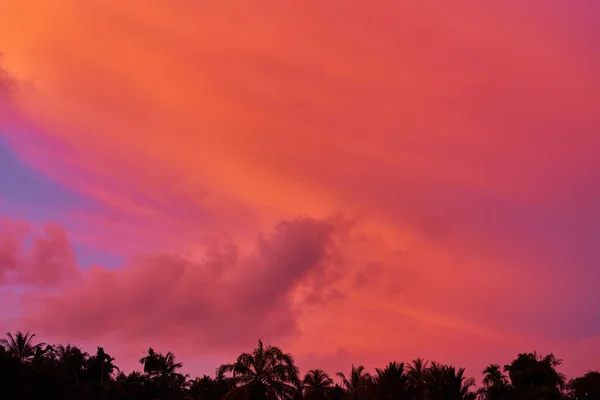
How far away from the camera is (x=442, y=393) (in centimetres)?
4131

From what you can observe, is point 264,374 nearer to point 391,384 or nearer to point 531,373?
point 391,384

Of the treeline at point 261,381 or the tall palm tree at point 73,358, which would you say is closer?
the treeline at point 261,381

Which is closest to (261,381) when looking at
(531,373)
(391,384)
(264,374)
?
(264,374)

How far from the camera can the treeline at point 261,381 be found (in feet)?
136

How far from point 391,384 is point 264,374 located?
63.1 ft

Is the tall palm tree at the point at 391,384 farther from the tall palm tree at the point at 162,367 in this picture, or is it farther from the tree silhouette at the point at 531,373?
the tall palm tree at the point at 162,367

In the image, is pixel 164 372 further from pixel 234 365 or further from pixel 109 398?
pixel 234 365

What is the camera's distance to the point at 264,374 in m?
56.6

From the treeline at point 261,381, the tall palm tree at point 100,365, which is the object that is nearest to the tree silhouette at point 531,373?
the treeline at point 261,381

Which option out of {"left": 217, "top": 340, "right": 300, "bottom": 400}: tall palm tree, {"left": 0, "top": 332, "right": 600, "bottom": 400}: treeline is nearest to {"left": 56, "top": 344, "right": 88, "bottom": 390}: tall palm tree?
{"left": 0, "top": 332, "right": 600, "bottom": 400}: treeline

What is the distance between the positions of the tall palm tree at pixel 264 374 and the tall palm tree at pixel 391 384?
17.6 metres

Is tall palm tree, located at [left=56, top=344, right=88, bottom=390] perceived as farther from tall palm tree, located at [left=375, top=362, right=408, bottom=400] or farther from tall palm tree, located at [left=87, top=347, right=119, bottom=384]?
tall palm tree, located at [left=375, top=362, right=408, bottom=400]

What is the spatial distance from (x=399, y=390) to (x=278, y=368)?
1913 cm

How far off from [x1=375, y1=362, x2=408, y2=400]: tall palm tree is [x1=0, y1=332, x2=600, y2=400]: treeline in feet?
0.19
